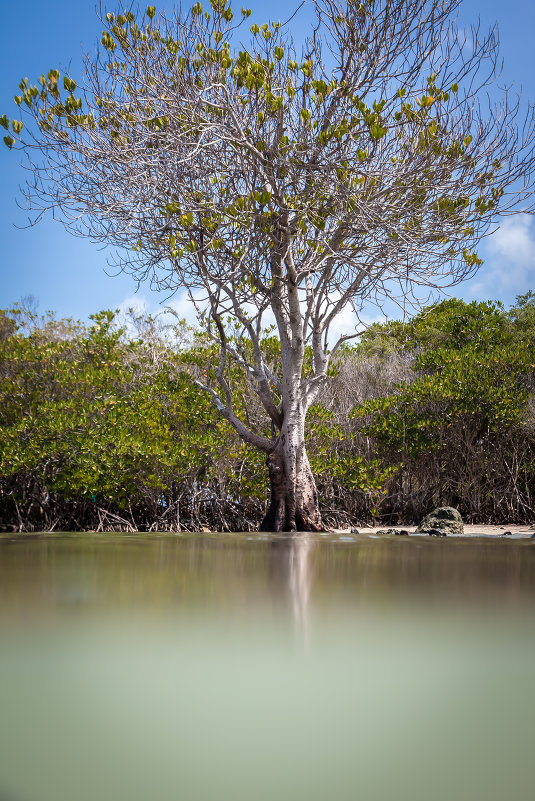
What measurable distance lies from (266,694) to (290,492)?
628 centimetres

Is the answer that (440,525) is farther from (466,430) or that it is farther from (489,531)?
(466,430)

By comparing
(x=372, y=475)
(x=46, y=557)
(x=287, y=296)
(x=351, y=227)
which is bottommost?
(x=46, y=557)

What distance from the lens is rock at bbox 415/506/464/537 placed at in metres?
7.18

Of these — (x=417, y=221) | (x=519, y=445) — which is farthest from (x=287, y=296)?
(x=519, y=445)

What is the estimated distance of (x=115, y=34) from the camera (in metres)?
7.23

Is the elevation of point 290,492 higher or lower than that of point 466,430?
lower

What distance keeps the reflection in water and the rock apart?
285cm

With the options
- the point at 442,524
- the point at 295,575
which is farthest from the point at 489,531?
the point at 295,575

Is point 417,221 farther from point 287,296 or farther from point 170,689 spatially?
point 170,689

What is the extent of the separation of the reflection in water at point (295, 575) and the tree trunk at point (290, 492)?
248 centimetres

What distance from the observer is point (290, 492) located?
7363mm

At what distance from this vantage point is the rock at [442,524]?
7.18 meters

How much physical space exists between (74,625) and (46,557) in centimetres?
232

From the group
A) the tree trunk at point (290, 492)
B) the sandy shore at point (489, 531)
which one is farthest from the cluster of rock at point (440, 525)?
the tree trunk at point (290, 492)
